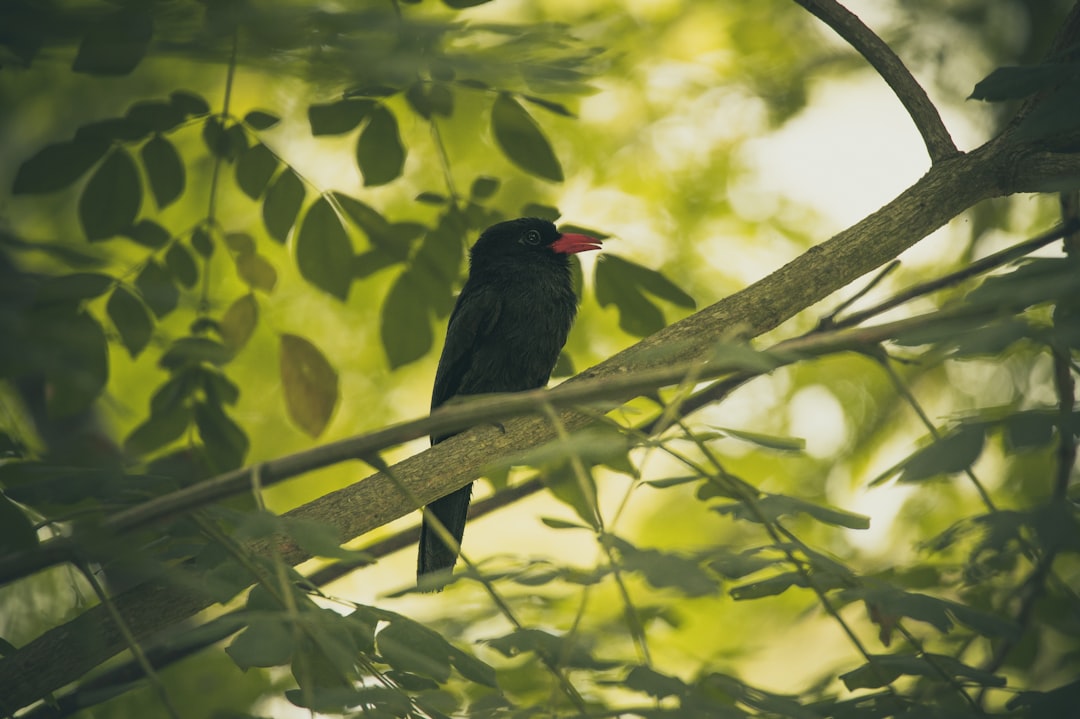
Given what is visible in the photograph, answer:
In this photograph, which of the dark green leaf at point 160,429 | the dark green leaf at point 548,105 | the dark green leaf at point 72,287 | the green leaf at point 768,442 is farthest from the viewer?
the dark green leaf at point 160,429

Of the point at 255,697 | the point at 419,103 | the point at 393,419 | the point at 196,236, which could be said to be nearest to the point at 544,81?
the point at 419,103

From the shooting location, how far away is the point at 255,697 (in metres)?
3.93

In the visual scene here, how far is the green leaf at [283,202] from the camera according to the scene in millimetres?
3592

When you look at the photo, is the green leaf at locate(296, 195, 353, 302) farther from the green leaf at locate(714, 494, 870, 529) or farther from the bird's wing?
the green leaf at locate(714, 494, 870, 529)

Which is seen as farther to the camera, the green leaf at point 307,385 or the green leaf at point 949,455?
the green leaf at point 307,385

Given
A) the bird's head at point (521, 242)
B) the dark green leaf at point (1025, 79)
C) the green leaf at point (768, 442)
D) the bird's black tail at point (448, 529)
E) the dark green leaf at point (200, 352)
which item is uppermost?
the bird's head at point (521, 242)

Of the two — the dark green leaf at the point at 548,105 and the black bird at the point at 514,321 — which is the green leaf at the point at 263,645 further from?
the black bird at the point at 514,321

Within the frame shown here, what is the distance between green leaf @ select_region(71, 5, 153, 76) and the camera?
2.87 m

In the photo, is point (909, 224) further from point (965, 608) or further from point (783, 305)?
point (965, 608)

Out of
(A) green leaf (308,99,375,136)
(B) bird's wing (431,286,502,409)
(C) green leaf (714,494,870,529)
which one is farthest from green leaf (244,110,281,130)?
(C) green leaf (714,494,870,529)

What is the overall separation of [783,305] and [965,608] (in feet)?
4.63

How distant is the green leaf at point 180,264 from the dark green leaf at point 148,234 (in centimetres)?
6

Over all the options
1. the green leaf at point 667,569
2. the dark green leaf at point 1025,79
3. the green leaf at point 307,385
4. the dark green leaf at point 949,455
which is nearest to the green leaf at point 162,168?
the green leaf at point 307,385

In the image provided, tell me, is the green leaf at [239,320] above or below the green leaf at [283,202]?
below
